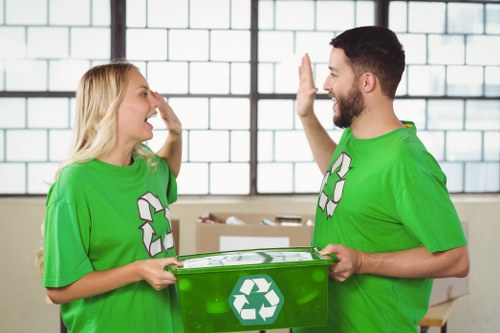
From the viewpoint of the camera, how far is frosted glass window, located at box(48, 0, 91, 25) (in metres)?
4.48

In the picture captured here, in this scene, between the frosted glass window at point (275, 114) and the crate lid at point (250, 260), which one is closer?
the crate lid at point (250, 260)

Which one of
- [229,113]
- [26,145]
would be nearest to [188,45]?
[229,113]

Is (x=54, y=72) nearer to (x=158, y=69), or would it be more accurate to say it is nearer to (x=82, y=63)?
(x=82, y=63)

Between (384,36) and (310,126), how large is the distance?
0.44 m

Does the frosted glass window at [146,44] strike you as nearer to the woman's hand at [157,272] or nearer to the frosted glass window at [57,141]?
the frosted glass window at [57,141]

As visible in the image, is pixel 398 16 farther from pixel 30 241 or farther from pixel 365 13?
pixel 30 241

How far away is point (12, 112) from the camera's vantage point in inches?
177

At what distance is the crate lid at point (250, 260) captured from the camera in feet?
5.16

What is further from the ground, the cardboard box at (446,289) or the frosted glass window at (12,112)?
the frosted glass window at (12,112)

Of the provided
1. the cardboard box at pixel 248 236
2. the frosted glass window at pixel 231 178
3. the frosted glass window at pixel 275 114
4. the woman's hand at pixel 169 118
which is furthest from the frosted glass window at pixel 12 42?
the woman's hand at pixel 169 118

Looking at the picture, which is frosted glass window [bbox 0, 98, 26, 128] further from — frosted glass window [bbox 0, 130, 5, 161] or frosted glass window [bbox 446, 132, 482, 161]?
frosted glass window [bbox 446, 132, 482, 161]

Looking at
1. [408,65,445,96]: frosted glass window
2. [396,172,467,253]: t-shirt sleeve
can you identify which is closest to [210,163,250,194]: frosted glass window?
[408,65,445,96]: frosted glass window

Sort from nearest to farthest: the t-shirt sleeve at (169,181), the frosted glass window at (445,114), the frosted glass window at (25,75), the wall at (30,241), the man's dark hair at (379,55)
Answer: the man's dark hair at (379,55) → the t-shirt sleeve at (169,181) → the wall at (30,241) → the frosted glass window at (25,75) → the frosted glass window at (445,114)

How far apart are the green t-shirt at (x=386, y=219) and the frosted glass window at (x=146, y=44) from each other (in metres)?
2.91
